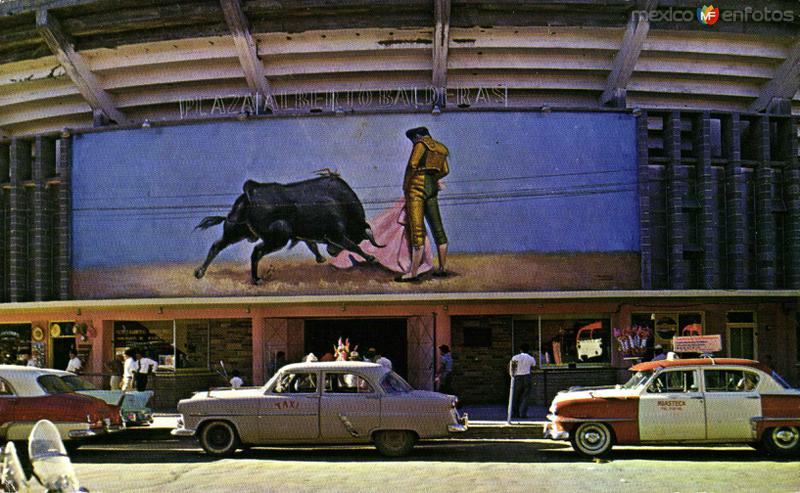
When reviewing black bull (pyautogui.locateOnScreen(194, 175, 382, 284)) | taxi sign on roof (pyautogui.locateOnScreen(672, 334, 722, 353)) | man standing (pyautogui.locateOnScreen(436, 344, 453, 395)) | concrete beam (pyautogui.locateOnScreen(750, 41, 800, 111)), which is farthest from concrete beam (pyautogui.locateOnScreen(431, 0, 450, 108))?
taxi sign on roof (pyautogui.locateOnScreen(672, 334, 722, 353))

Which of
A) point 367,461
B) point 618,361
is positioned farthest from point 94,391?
point 618,361

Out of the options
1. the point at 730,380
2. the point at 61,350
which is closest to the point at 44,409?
the point at 61,350

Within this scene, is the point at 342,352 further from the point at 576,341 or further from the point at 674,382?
the point at 674,382

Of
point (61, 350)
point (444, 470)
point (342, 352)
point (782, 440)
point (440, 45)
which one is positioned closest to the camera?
point (444, 470)

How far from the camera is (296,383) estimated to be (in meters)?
13.5

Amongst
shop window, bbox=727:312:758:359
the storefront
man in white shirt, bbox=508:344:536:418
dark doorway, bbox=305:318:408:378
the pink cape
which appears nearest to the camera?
man in white shirt, bbox=508:344:536:418

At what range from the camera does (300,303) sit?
20.7m

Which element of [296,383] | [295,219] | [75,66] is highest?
[75,66]

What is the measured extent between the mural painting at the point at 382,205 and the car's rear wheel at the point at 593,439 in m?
7.41

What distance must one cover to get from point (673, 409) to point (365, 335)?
34.9 feet

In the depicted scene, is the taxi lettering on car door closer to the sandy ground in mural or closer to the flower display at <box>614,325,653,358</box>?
the sandy ground in mural

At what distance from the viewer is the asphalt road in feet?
35.1

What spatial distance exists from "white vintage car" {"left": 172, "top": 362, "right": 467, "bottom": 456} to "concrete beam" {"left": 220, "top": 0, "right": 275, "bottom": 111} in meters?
10.1

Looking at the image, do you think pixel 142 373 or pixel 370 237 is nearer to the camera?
pixel 142 373
